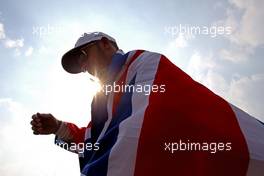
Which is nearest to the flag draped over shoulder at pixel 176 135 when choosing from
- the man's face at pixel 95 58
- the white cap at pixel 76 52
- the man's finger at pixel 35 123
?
the man's face at pixel 95 58

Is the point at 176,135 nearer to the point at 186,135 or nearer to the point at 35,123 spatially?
the point at 186,135

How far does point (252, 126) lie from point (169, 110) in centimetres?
65

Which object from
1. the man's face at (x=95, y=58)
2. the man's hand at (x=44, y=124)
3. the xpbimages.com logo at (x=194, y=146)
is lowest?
the man's hand at (x=44, y=124)

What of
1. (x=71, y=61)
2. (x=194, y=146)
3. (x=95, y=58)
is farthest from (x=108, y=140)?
(x=71, y=61)

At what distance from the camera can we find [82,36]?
381 cm

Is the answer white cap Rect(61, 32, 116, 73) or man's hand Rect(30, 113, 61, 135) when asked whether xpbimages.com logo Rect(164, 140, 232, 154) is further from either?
man's hand Rect(30, 113, 61, 135)

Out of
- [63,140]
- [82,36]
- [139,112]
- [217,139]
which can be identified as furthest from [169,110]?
[63,140]

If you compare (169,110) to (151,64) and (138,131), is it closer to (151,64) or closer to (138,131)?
(138,131)

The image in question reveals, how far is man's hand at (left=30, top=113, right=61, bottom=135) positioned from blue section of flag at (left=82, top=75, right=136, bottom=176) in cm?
190

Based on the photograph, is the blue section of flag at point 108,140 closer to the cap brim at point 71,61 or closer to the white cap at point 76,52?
the white cap at point 76,52

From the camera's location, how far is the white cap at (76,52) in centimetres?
375

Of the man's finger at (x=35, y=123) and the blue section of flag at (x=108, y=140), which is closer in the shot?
the blue section of flag at (x=108, y=140)

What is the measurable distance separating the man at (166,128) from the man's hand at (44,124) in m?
1.46

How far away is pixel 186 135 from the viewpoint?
2.17 m
